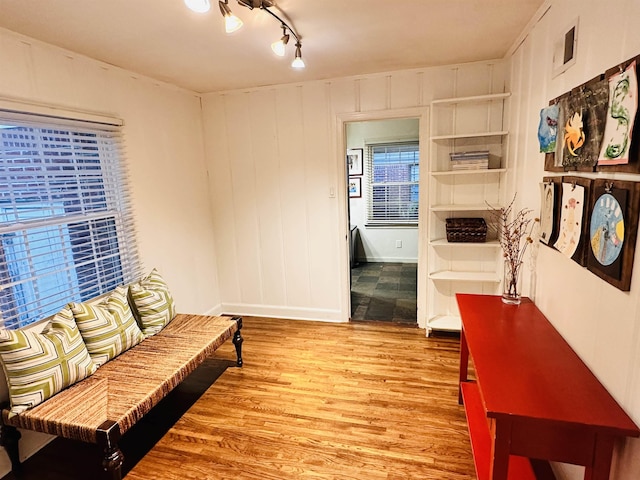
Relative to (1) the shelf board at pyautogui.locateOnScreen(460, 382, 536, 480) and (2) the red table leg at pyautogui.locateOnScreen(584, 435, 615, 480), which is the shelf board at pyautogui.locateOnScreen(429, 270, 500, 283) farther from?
(2) the red table leg at pyautogui.locateOnScreen(584, 435, 615, 480)

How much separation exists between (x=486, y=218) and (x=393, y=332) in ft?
4.57

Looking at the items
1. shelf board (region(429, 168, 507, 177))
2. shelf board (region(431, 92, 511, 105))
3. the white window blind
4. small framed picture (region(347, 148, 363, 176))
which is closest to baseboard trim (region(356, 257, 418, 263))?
small framed picture (region(347, 148, 363, 176))

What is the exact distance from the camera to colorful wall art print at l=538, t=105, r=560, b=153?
176cm

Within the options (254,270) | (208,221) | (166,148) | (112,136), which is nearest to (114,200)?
(112,136)

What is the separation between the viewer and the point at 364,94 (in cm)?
329

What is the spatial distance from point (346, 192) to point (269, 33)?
1.68 meters

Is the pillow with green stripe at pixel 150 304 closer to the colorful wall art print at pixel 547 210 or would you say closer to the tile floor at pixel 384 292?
the tile floor at pixel 384 292

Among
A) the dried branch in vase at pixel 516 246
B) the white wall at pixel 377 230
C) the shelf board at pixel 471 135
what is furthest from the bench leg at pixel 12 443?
the white wall at pixel 377 230

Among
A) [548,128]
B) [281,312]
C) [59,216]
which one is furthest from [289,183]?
[548,128]

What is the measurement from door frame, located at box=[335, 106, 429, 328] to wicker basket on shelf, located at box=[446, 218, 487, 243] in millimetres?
264

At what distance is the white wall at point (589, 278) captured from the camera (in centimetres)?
116

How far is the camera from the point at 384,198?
6.14 meters

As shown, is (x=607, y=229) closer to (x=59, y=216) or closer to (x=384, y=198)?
(x=59, y=216)

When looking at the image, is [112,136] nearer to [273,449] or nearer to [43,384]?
[43,384]
